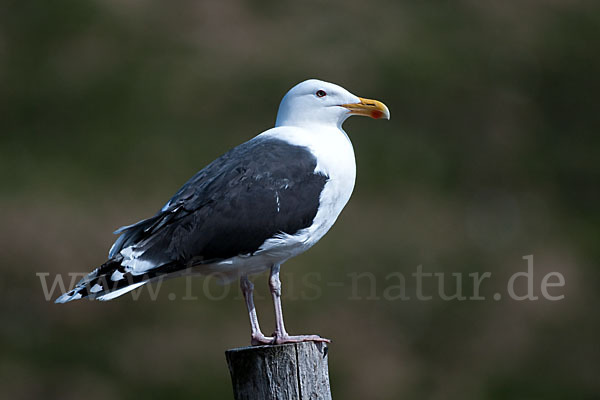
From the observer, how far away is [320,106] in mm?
5234

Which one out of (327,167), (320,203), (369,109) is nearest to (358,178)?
(369,109)

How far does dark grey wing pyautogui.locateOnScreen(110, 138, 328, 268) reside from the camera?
14.7 feet

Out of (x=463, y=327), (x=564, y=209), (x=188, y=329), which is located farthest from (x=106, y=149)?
(x=564, y=209)

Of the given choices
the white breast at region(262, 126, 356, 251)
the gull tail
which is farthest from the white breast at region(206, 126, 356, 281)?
the gull tail

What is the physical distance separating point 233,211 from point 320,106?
1.08 meters

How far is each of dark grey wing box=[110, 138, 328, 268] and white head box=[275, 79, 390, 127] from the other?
1.56ft

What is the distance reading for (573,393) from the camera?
34.1 feet

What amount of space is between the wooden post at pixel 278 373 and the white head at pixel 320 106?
5.30 ft

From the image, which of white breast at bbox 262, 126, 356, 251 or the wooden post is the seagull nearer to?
white breast at bbox 262, 126, 356, 251

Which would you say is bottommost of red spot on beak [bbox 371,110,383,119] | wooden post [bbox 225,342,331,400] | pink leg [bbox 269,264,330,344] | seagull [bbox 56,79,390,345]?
wooden post [bbox 225,342,331,400]

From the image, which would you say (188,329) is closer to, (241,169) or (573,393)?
(573,393)

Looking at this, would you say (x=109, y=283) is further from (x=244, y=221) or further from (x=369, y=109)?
(x=369, y=109)

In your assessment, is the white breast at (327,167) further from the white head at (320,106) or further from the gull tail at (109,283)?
the gull tail at (109,283)

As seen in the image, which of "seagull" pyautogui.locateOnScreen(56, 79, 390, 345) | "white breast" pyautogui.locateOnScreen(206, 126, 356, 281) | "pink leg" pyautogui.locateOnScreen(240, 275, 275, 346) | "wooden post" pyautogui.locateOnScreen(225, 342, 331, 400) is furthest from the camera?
"pink leg" pyautogui.locateOnScreen(240, 275, 275, 346)
